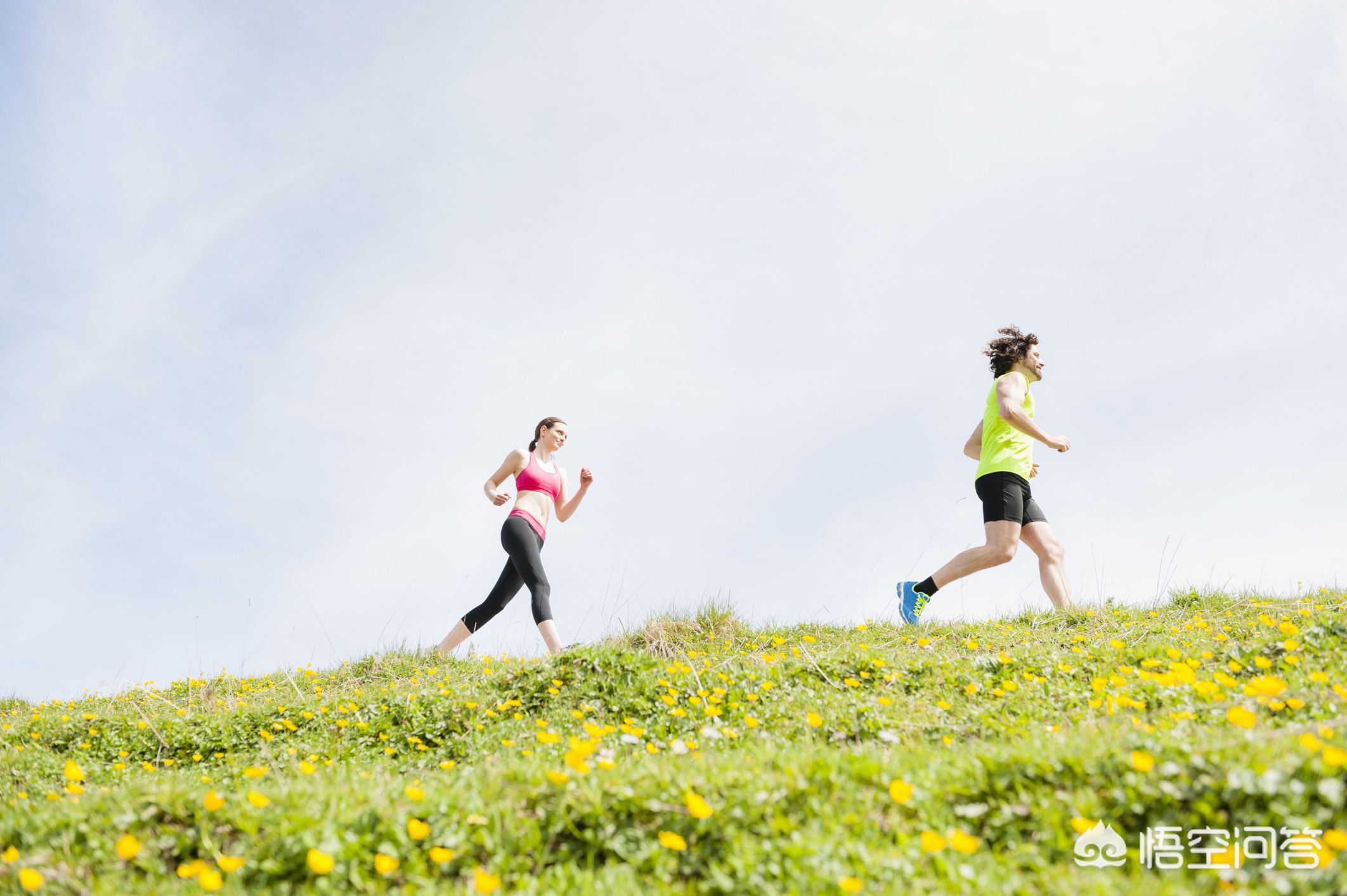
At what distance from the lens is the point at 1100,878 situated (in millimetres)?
2527

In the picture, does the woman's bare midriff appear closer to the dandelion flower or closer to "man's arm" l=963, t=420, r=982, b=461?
"man's arm" l=963, t=420, r=982, b=461

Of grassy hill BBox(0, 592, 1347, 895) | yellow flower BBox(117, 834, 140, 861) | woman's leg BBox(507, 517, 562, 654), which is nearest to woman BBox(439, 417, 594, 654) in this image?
woman's leg BBox(507, 517, 562, 654)

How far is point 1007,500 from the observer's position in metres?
7.95

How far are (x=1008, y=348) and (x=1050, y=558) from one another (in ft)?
7.53

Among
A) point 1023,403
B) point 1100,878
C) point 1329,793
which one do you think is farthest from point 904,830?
point 1023,403

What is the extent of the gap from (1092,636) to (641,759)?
4637 mm

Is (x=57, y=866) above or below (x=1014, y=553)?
below

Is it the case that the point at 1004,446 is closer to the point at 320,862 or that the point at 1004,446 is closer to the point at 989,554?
the point at 989,554

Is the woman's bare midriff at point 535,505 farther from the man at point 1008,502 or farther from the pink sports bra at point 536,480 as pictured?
the man at point 1008,502

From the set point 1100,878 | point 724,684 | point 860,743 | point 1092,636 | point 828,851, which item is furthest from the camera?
point 1092,636

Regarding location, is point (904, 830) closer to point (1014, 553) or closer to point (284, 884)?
point (284, 884)

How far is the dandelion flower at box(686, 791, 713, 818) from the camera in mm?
2895

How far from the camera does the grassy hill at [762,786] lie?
2.71 metres

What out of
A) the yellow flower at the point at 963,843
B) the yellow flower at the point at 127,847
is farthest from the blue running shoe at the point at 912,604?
the yellow flower at the point at 127,847
